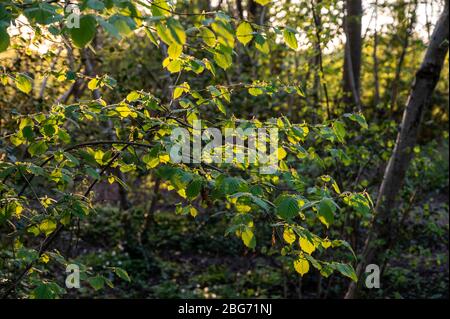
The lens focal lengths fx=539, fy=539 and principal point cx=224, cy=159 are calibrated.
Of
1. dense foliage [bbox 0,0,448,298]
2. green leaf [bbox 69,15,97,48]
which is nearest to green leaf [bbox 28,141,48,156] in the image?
dense foliage [bbox 0,0,448,298]

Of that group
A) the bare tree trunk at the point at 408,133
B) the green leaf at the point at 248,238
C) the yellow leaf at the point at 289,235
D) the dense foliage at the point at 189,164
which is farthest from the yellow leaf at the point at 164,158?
the bare tree trunk at the point at 408,133

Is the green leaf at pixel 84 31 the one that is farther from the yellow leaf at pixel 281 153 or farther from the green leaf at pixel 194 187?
the yellow leaf at pixel 281 153

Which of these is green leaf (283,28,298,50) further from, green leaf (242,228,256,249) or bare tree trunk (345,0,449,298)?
bare tree trunk (345,0,449,298)

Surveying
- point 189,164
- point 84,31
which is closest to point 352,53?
point 189,164

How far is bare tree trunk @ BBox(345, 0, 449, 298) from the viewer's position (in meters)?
4.59

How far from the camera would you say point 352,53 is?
21.3 ft

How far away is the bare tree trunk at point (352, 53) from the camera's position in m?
5.88

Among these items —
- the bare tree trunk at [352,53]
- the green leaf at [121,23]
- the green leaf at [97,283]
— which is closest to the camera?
the green leaf at [121,23]

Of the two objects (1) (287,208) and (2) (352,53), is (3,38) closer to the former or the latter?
(1) (287,208)

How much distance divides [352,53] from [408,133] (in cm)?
205

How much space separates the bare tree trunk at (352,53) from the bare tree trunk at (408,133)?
87 centimetres
